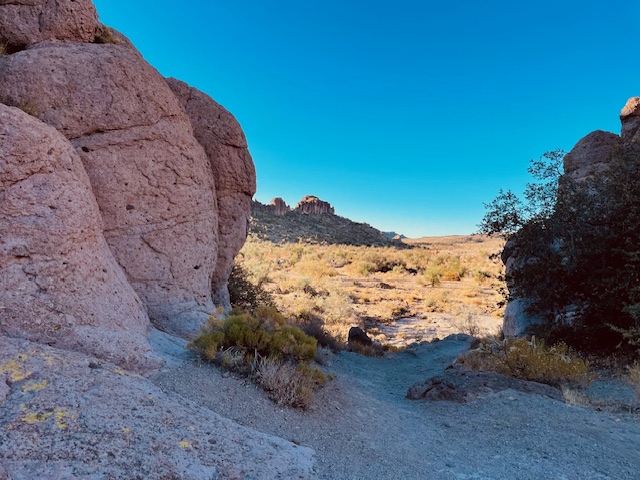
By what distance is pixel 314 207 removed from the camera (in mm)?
75375

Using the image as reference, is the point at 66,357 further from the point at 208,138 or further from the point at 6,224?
the point at 208,138

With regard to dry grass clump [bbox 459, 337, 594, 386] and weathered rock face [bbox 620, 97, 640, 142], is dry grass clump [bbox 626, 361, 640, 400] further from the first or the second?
weathered rock face [bbox 620, 97, 640, 142]

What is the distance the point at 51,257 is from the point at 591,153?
1582cm

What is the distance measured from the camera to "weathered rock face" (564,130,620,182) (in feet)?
48.5

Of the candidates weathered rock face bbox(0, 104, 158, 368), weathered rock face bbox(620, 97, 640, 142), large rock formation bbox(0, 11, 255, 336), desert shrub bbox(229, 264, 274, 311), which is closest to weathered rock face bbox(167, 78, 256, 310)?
large rock formation bbox(0, 11, 255, 336)

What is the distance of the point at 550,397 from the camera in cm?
724

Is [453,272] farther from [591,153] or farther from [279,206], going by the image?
[279,206]

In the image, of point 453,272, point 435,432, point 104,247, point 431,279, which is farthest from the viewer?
point 453,272

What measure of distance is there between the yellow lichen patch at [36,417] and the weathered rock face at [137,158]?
13.3ft

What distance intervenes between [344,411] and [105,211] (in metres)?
4.73

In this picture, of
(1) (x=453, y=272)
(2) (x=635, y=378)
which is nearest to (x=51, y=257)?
(2) (x=635, y=378)

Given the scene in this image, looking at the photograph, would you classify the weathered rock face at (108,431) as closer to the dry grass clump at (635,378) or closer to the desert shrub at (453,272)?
the dry grass clump at (635,378)

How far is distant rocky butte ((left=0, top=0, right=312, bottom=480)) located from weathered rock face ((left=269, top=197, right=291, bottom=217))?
56.6 m

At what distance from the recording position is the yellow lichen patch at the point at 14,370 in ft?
12.6
